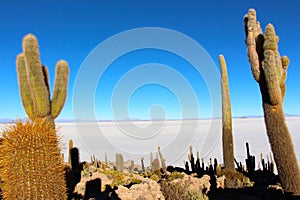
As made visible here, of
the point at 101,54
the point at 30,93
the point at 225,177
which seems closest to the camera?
the point at 30,93

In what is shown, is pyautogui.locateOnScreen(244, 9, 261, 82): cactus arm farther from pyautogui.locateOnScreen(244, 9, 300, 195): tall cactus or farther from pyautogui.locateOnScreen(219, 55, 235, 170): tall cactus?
pyautogui.locateOnScreen(219, 55, 235, 170): tall cactus

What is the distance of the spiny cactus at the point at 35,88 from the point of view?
344 inches

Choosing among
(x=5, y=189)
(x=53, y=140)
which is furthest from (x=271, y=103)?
(x=5, y=189)

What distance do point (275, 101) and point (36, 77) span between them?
23.0ft

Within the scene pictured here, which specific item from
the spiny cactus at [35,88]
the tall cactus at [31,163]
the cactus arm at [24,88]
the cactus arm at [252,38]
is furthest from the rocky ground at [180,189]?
the tall cactus at [31,163]

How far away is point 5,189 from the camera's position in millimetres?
3721

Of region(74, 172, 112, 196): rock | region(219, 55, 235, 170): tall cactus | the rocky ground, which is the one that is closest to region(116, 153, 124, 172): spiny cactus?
region(74, 172, 112, 196): rock

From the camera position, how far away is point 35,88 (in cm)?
880

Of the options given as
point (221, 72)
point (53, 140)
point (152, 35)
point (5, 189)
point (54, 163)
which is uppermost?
point (152, 35)

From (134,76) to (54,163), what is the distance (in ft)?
56.5

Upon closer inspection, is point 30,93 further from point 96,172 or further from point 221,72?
point 221,72

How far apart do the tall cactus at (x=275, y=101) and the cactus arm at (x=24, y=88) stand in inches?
267

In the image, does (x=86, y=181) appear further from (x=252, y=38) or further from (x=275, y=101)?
(x=252, y=38)

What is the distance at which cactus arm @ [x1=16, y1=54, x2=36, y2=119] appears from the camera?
8.89 m
